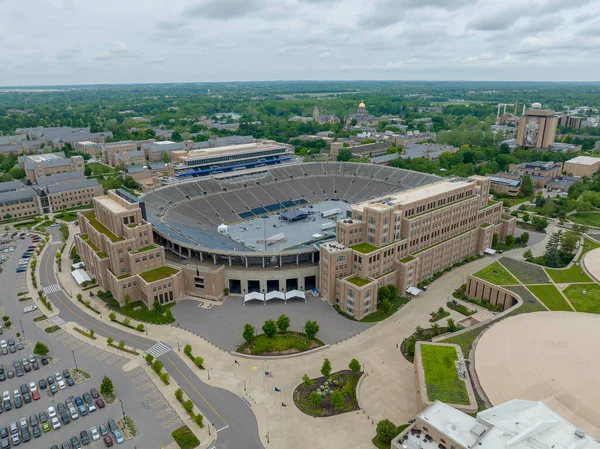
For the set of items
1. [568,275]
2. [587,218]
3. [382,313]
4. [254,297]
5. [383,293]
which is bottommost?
[382,313]

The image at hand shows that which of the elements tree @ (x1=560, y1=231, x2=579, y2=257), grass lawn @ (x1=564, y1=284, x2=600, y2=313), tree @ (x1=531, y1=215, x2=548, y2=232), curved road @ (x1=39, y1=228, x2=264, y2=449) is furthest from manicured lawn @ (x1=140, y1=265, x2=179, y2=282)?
tree @ (x1=531, y1=215, x2=548, y2=232)

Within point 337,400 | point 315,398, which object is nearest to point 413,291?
point 337,400

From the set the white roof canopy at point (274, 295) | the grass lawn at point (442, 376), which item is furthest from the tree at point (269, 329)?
the grass lawn at point (442, 376)

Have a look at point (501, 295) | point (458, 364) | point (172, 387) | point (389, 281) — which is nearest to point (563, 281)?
point (501, 295)

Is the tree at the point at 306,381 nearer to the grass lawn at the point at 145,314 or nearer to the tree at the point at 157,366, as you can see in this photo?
the tree at the point at 157,366

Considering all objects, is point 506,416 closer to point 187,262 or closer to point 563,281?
point 563,281

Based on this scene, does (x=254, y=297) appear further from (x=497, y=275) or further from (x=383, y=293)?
(x=497, y=275)
